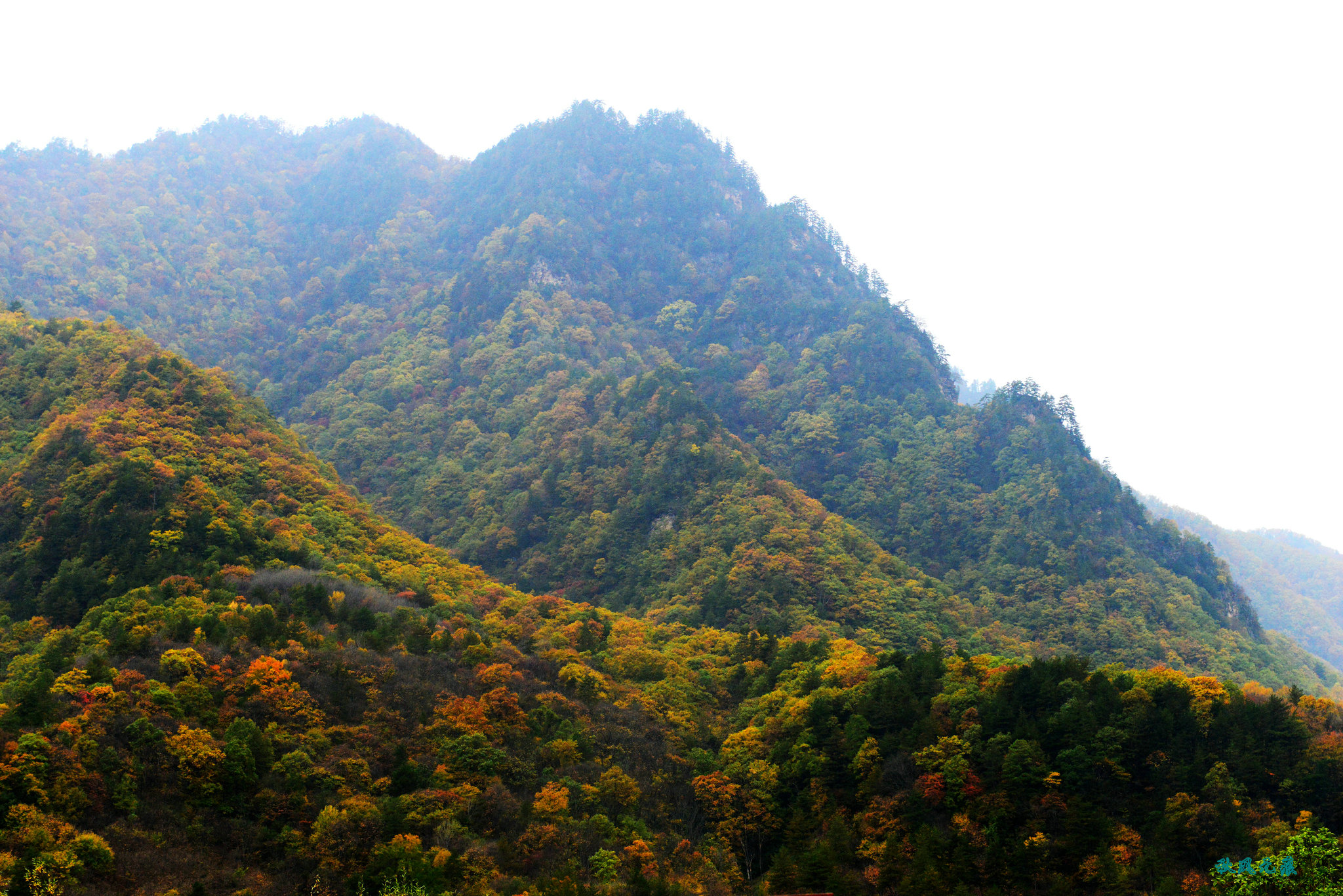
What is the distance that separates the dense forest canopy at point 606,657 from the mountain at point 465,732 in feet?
0.77

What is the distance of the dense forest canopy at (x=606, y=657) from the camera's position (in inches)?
1751

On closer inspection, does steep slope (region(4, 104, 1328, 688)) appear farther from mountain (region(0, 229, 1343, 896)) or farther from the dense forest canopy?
mountain (region(0, 229, 1343, 896))

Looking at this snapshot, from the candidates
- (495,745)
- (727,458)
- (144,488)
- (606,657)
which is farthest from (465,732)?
(727,458)

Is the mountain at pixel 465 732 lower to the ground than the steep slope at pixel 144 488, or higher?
lower

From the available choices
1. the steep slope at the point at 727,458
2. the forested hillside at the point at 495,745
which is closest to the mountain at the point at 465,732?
the forested hillside at the point at 495,745

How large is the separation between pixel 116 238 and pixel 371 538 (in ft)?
440

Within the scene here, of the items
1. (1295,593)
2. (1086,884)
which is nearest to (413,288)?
(1086,884)

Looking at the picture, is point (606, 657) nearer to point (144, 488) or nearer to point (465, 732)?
point (465, 732)

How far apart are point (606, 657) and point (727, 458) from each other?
5021cm

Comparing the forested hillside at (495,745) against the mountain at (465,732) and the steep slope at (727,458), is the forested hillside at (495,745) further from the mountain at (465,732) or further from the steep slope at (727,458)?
the steep slope at (727,458)

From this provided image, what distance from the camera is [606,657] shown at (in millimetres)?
74688

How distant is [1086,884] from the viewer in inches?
1799

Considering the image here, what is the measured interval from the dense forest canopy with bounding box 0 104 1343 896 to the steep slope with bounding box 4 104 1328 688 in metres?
0.66

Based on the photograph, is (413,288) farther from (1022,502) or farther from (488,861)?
(488,861)
